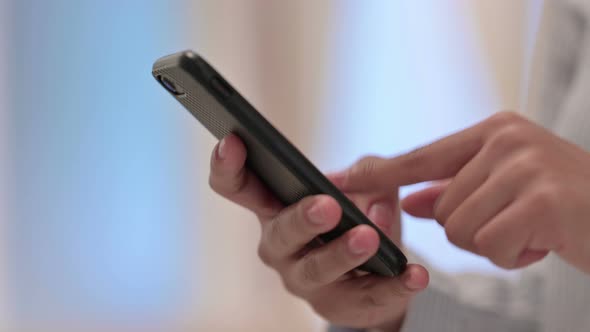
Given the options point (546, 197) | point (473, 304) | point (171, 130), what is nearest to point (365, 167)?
point (546, 197)

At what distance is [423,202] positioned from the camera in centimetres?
51

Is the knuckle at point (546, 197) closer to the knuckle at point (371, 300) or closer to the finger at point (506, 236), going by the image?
the finger at point (506, 236)

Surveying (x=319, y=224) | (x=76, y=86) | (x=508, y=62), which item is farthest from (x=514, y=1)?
(x=319, y=224)

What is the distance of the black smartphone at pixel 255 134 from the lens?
0.34 metres

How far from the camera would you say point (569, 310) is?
648 millimetres

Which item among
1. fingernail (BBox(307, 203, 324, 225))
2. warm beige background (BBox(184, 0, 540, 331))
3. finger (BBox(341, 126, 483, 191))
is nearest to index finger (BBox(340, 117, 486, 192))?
finger (BBox(341, 126, 483, 191))

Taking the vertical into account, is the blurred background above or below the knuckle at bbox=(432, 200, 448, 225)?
below

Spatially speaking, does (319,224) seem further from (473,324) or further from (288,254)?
(473,324)

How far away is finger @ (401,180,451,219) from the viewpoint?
1.65ft

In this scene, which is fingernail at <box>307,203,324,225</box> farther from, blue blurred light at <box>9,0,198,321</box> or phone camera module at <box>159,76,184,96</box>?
blue blurred light at <box>9,0,198,321</box>

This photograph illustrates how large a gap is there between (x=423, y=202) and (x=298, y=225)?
5.8 inches

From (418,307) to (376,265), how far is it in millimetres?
214

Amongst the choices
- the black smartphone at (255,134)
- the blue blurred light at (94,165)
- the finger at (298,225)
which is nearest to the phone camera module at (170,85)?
the black smartphone at (255,134)

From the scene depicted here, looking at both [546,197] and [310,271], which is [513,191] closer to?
[546,197]
